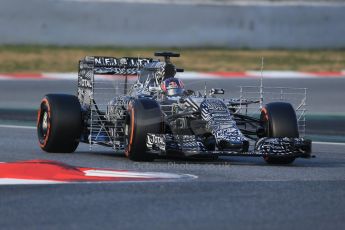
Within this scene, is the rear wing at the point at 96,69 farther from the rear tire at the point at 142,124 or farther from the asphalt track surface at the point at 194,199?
the rear tire at the point at 142,124

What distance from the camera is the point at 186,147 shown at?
11258 millimetres

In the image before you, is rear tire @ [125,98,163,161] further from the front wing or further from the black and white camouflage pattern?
the black and white camouflage pattern

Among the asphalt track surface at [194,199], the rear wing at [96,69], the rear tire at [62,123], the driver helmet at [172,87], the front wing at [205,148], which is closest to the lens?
the asphalt track surface at [194,199]

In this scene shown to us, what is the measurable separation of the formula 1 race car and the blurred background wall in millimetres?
12964

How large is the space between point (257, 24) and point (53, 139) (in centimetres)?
1506

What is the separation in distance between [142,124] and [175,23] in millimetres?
15769

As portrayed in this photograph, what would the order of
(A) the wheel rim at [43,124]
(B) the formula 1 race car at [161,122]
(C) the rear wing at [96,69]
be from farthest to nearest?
(C) the rear wing at [96,69] → (A) the wheel rim at [43,124] → (B) the formula 1 race car at [161,122]

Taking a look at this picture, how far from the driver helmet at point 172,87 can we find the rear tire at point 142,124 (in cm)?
90

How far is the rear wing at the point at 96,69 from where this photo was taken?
13.2 metres

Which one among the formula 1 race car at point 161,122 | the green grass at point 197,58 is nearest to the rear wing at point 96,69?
the formula 1 race car at point 161,122

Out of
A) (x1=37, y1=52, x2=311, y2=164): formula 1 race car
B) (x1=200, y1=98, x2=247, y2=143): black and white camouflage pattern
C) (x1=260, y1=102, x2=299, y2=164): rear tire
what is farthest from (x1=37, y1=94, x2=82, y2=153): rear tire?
(x1=260, y1=102, x2=299, y2=164): rear tire

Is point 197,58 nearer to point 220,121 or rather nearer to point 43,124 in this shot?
point 43,124

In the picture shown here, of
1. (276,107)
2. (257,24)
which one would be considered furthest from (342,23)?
(276,107)

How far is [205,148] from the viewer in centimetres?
1131
